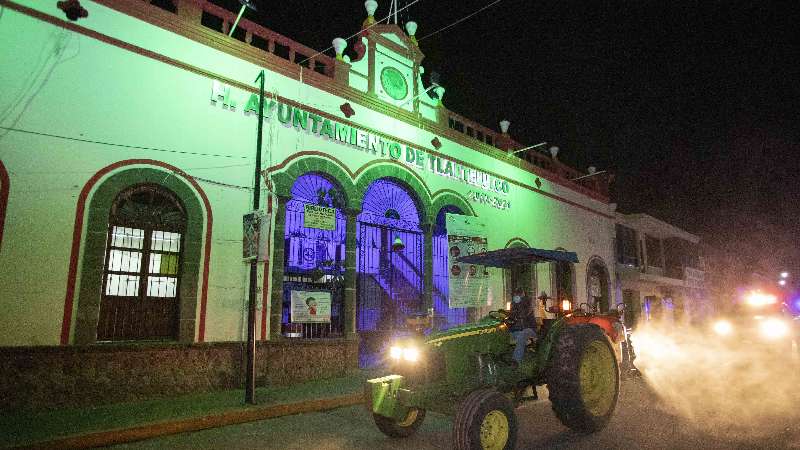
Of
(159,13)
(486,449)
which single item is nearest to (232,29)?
(159,13)

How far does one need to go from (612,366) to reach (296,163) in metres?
7.92

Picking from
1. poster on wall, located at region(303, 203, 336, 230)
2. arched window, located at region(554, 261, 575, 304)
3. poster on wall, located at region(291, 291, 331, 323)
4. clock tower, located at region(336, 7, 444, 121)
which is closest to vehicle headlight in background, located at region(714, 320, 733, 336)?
arched window, located at region(554, 261, 575, 304)

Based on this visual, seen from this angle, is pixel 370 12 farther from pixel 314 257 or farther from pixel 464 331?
pixel 464 331

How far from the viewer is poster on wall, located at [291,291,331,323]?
422 inches

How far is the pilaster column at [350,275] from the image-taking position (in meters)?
11.5

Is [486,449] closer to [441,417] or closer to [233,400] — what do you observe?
[441,417]

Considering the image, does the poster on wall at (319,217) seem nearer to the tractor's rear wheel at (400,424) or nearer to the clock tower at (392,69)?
the clock tower at (392,69)

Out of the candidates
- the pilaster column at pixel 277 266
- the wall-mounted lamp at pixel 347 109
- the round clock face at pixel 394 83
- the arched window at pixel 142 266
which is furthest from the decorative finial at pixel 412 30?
the arched window at pixel 142 266

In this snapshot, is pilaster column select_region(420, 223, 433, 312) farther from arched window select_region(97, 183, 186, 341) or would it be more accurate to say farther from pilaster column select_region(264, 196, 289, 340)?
arched window select_region(97, 183, 186, 341)

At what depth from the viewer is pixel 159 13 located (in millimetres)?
9398

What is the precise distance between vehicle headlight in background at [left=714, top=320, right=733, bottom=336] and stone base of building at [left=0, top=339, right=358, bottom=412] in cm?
1221

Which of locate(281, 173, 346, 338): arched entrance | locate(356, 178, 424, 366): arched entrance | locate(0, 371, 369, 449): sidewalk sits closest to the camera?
locate(0, 371, 369, 449): sidewalk

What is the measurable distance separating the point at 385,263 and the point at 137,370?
22.1 ft

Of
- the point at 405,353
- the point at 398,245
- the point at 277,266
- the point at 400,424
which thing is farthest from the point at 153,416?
the point at 398,245
